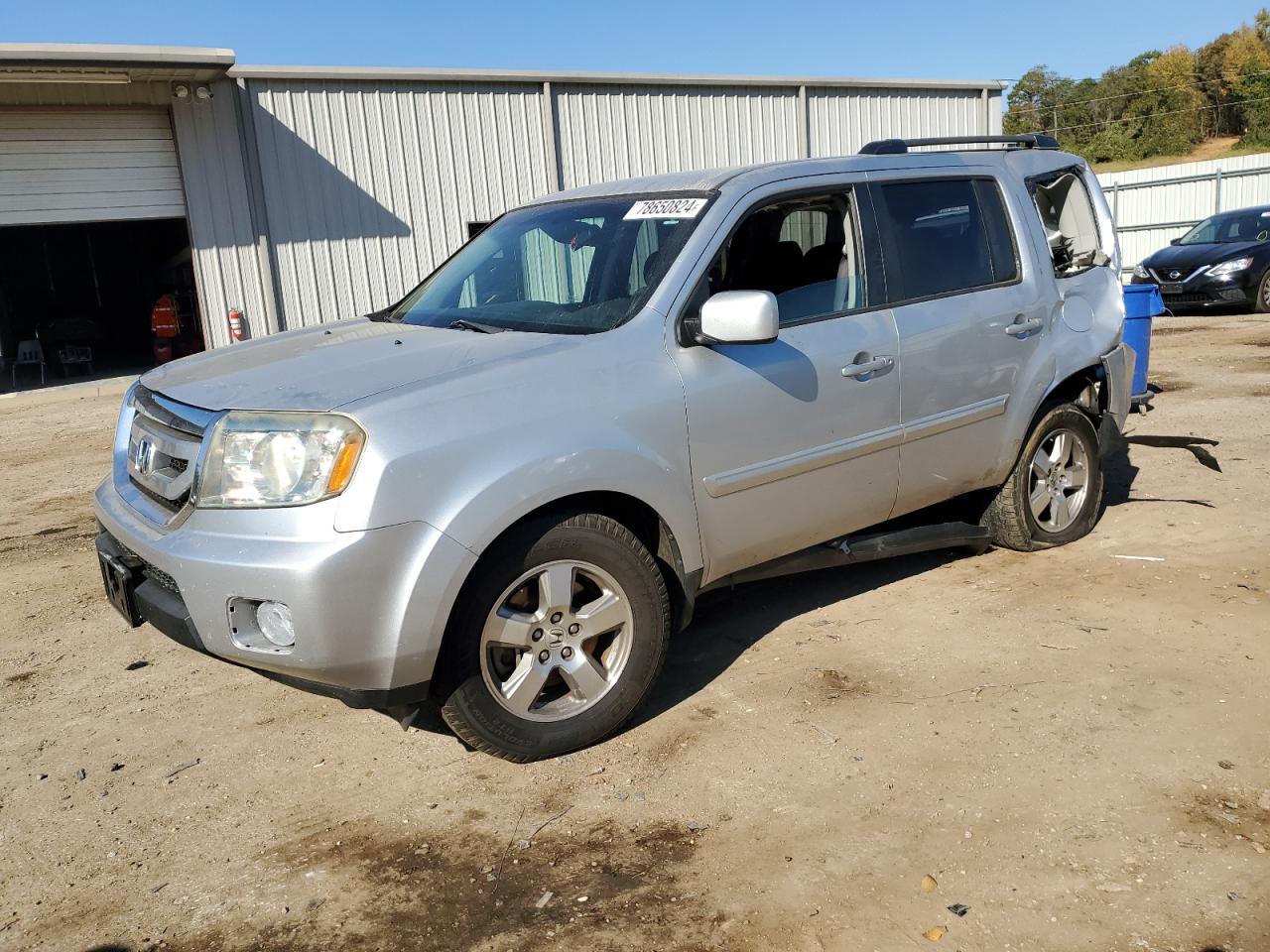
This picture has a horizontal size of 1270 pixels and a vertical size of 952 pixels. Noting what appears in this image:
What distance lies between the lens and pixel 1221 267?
621 inches

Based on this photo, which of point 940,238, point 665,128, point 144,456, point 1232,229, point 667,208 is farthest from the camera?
point 665,128

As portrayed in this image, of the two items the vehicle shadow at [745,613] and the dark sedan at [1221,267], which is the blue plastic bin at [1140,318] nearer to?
the vehicle shadow at [745,613]

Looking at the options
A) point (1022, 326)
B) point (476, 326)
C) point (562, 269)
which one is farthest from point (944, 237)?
point (476, 326)

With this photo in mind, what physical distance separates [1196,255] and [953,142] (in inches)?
525

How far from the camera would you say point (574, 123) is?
17.3 meters

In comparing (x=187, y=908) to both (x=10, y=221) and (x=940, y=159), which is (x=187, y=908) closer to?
(x=940, y=159)

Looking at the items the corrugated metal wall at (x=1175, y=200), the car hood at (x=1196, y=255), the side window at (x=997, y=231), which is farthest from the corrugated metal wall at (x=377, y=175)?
the corrugated metal wall at (x=1175, y=200)

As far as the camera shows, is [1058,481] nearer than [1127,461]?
Yes

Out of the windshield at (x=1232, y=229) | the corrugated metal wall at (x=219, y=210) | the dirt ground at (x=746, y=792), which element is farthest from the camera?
the windshield at (x=1232, y=229)

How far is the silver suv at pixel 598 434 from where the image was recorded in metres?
3.03

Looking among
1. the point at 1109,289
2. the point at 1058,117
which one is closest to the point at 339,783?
the point at 1109,289

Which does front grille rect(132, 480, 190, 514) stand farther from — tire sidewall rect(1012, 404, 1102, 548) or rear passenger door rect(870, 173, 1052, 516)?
tire sidewall rect(1012, 404, 1102, 548)

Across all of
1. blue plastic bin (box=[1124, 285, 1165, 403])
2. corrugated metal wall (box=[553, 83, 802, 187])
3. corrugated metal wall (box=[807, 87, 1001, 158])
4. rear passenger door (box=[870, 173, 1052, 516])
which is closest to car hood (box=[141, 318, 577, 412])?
rear passenger door (box=[870, 173, 1052, 516])

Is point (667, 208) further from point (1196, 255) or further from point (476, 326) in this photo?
point (1196, 255)
